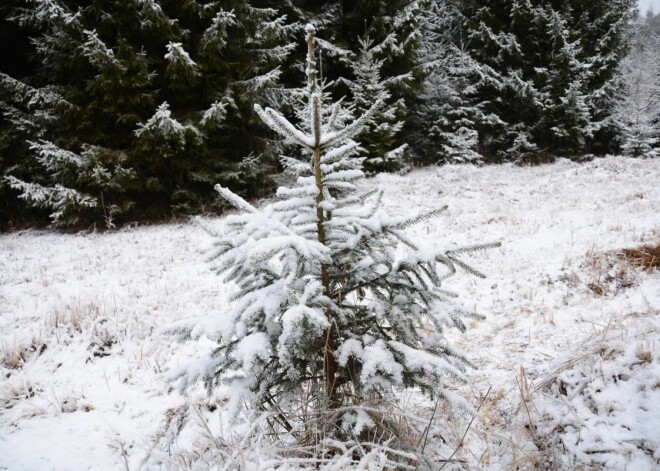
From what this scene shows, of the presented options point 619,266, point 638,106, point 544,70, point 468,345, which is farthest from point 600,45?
point 468,345

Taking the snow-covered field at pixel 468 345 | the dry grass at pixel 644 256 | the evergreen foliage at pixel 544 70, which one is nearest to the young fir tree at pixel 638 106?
the evergreen foliage at pixel 544 70

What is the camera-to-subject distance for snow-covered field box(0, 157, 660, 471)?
246 cm

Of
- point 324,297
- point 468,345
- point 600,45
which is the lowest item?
point 468,345

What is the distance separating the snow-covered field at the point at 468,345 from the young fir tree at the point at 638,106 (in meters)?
10.1

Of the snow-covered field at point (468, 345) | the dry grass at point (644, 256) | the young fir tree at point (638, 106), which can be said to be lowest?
the snow-covered field at point (468, 345)

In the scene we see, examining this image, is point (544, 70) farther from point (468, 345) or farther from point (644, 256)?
point (468, 345)

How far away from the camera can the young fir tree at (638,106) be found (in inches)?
616

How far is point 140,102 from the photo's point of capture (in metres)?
8.95

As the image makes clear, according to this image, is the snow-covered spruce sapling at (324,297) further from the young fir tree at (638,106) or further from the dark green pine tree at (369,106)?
the young fir tree at (638,106)

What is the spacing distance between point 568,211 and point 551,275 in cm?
363

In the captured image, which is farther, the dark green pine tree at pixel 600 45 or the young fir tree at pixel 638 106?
the dark green pine tree at pixel 600 45

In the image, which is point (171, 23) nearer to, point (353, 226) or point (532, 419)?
point (353, 226)

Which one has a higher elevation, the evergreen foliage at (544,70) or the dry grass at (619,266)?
the evergreen foliage at (544,70)

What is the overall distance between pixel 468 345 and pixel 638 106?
59.4 feet
